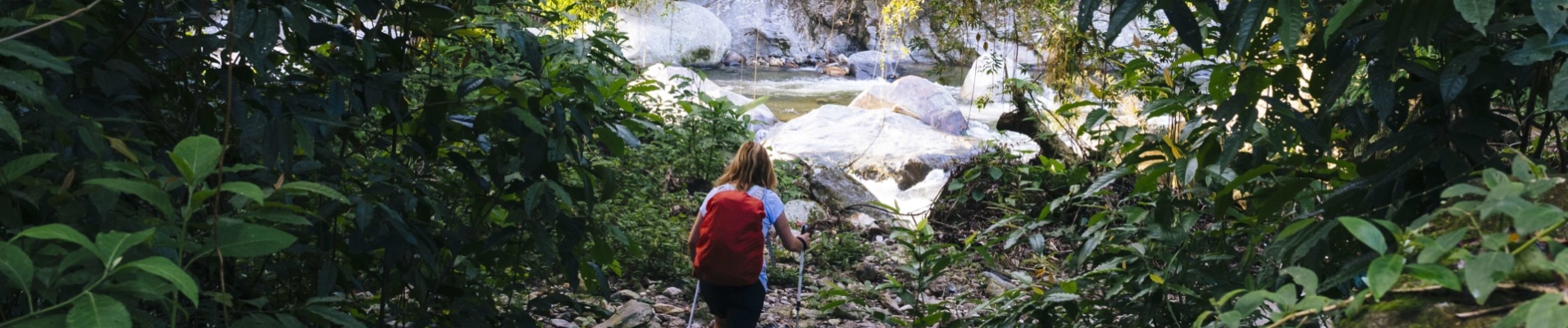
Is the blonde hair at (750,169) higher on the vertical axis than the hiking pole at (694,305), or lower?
higher

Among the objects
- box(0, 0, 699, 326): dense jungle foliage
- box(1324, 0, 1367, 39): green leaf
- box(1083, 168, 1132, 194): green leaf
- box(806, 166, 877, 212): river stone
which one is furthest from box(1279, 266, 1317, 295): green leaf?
box(806, 166, 877, 212): river stone

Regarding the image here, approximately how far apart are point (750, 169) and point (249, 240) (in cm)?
330

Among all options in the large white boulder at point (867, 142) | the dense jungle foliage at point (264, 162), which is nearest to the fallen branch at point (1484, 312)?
the dense jungle foliage at point (264, 162)

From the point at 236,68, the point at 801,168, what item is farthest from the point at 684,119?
the point at 236,68

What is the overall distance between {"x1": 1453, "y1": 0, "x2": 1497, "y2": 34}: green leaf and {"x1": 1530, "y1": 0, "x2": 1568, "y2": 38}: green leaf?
5.4 inches

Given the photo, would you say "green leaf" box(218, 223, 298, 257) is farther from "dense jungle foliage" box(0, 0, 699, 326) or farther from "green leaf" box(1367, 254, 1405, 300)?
"green leaf" box(1367, 254, 1405, 300)

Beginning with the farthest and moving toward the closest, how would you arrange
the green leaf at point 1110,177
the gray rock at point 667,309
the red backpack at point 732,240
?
1. the gray rock at point 667,309
2. the red backpack at point 732,240
3. the green leaf at point 1110,177

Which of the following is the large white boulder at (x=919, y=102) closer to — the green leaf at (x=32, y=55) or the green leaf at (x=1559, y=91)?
the green leaf at (x=1559, y=91)

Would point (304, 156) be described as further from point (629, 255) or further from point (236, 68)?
point (629, 255)

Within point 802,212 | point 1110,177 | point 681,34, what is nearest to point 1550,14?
point 1110,177

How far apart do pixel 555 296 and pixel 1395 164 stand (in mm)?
1886

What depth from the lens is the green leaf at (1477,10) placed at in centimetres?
132

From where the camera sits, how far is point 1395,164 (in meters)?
1.88

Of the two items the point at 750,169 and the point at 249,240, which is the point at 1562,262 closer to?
the point at 249,240
